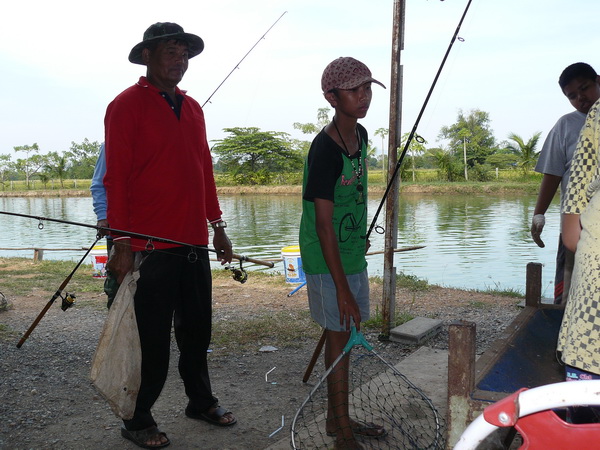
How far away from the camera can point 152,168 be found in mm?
2676

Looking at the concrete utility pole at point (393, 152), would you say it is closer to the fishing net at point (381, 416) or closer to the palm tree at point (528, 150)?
the fishing net at point (381, 416)

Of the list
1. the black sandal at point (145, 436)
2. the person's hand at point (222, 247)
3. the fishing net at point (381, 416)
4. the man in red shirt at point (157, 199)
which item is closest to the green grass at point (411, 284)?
the fishing net at point (381, 416)

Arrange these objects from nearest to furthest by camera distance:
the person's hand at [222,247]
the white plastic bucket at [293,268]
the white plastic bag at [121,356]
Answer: the white plastic bag at [121,356] < the person's hand at [222,247] < the white plastic bucket at [293,268]

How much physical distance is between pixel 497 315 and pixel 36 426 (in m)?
4.18

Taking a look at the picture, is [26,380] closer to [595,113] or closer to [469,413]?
[469,413]

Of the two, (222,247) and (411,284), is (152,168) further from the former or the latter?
(411,284)

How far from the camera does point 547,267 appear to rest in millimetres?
11734

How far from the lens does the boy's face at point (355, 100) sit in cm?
250

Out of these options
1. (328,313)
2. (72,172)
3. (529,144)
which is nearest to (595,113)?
(328,313)

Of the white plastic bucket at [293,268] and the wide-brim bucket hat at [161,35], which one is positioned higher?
the wide-brim bucket hat at [161,35]

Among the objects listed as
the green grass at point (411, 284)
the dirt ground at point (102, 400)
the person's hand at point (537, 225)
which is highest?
the person's hand at point (537, 225)

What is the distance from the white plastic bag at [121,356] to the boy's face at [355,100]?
122 centimetres

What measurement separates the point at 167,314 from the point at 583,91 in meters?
2.79

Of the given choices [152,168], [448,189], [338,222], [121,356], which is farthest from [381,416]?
[448,189]
